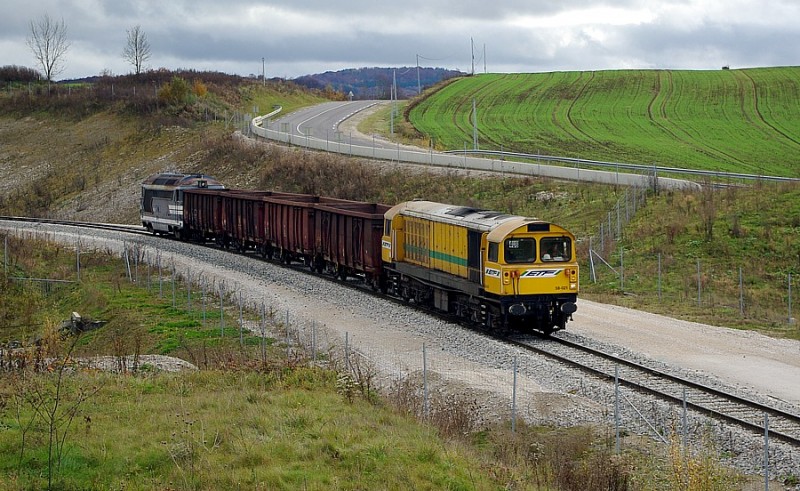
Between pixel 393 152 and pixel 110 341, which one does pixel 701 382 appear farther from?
pixel 393 152

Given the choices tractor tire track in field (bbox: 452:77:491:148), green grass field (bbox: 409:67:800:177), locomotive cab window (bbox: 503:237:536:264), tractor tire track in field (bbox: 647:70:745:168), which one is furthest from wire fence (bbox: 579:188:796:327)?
tractor tire track in field (bbox: 452:77:491:148)

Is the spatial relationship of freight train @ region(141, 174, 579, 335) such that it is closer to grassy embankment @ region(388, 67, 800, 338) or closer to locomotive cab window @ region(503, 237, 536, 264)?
locomotive cab window @ region(503, 237, 536, 264)

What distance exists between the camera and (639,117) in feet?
Result: 287

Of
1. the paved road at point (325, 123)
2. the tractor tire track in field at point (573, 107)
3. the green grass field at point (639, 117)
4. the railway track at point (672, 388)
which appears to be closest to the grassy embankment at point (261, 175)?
the paved road at point (325, 123)

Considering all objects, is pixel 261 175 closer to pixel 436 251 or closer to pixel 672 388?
pixel 436 251

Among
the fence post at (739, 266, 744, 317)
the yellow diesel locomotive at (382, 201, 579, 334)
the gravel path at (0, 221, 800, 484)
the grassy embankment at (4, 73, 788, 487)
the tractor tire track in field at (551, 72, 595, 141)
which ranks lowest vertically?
the gravel path at (0, 221, 800, 484)

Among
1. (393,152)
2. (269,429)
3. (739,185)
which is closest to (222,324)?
(269,429)

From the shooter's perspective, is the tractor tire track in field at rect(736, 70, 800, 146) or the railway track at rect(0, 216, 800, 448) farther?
the tractor tire track in field at rect(736, 70, 800, 146)

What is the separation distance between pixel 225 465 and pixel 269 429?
176 cm

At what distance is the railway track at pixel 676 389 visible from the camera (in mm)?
17094

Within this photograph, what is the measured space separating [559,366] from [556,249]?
4425 millimetres

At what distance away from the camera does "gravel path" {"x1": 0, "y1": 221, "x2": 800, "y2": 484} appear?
17.7 metres

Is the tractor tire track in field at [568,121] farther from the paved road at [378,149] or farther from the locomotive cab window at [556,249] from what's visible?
the locomotive cab window at [556,249]

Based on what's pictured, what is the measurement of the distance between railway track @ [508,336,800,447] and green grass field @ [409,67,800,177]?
40692 millimetres
